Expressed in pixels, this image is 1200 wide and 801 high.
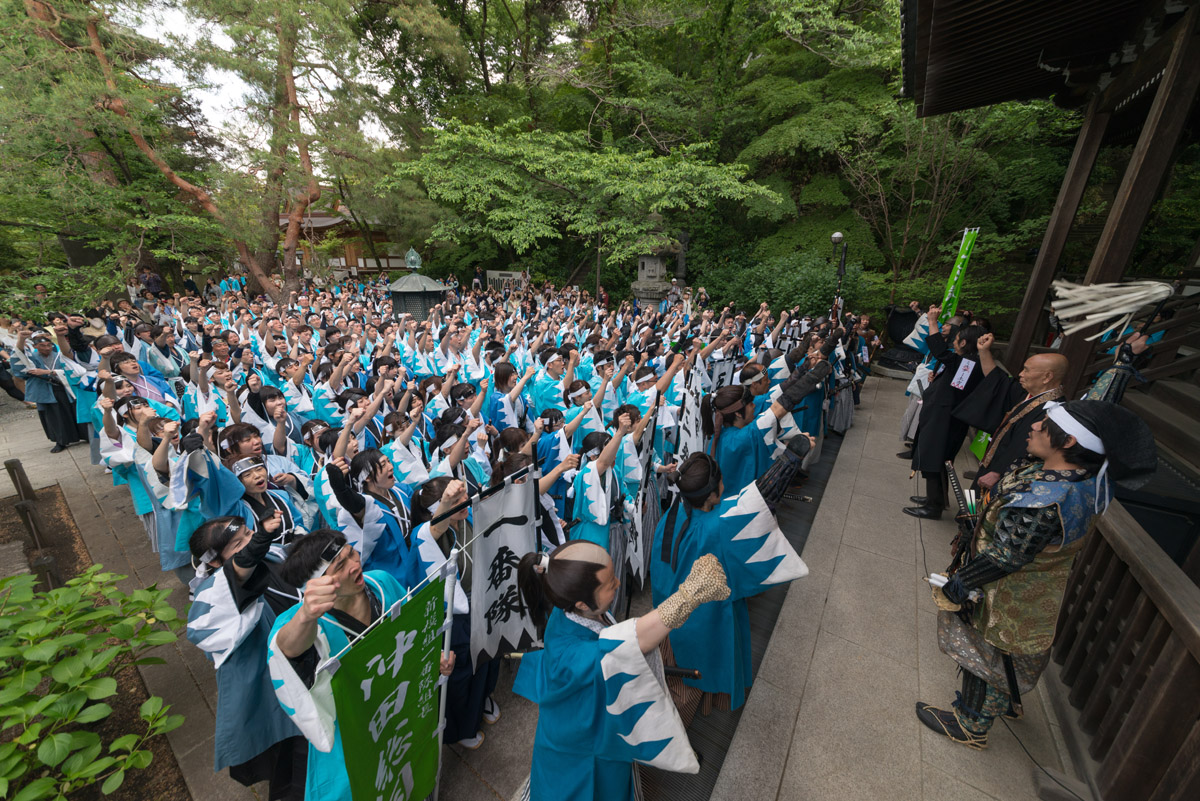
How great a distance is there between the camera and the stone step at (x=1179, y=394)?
15.4 ft

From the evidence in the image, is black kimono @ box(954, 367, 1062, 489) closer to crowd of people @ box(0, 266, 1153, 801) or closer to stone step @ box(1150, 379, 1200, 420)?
crowd of people @ box(0, 266, 1153, 801)

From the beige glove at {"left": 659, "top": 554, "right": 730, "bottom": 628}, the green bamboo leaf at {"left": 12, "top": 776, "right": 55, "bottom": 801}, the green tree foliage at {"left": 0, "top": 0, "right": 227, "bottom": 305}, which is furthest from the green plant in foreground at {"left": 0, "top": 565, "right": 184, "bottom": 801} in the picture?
the green tree foliage at {"left": 0, "top": 0, "right": 227, "bottom": 305}

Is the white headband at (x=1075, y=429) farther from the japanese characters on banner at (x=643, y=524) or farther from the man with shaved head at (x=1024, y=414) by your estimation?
the japanese characters on banner at (x=643, y=524)

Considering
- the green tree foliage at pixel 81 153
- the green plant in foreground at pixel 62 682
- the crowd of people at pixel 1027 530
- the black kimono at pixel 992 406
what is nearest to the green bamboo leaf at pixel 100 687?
the green plant in foreground at pixel 62 682

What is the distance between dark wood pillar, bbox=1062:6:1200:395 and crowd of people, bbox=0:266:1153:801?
1.36 m

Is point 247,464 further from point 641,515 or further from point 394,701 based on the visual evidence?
point 641,515

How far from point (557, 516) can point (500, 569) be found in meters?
0.76

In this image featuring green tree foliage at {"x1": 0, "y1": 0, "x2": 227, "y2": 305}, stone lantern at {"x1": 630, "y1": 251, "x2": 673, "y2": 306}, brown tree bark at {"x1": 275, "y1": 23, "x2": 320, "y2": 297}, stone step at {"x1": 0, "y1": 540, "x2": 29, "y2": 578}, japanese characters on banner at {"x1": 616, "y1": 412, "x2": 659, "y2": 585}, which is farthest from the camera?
stone lantern at {"x1": 630, "y1": 251, "x2": 673, "y2": 306}

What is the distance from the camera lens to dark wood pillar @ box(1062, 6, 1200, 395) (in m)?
3.88

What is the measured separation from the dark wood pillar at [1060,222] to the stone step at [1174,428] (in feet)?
5.74

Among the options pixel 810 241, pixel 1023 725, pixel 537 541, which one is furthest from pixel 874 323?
pixel 537 541

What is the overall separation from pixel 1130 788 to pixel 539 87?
25093mm

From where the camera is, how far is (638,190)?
13500 mm

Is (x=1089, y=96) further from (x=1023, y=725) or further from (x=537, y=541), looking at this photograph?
(x=537, y=541)
